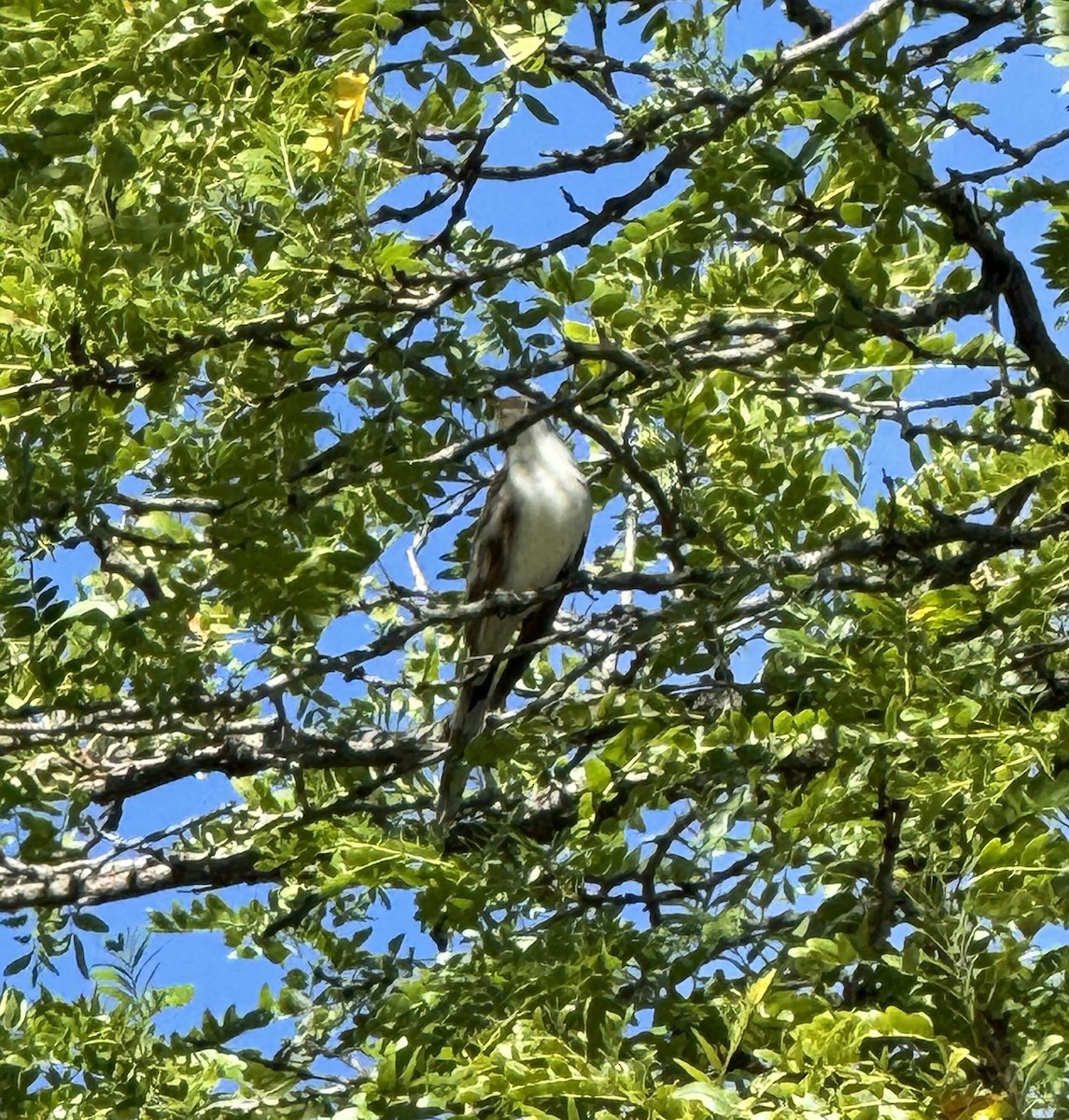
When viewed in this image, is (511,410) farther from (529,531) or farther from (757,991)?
(757,991)

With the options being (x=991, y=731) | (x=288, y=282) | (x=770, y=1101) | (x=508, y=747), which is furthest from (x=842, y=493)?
(x=770, y=1101)

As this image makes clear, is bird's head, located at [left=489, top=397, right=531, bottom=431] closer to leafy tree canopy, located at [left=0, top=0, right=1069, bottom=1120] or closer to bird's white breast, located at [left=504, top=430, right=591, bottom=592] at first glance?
bird's white breast, located at [left=504, top=430, right=591, bottom=592]

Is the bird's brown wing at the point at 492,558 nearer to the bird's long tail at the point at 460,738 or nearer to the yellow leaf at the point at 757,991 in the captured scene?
the bird's long tail at the point at 460,738

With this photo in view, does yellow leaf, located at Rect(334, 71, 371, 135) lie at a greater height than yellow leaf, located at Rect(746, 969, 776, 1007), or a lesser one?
greater

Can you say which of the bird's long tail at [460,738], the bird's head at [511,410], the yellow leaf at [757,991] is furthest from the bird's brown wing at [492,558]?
the yellow leaf at [757,991]

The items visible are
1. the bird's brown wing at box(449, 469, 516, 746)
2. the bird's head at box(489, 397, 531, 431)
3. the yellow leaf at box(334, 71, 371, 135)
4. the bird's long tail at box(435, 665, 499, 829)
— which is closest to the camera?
the yellow leaf at box(334, 71, 371, 135)

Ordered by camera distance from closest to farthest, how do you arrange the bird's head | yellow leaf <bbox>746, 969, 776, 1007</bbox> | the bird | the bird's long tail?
yellow leaf <bbox>746, 969, 776, 1007</bbox>
the bird's long tail
the bird
the bird's head

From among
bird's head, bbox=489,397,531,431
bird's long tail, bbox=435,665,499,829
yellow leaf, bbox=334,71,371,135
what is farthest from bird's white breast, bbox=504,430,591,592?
yellow leaf, bbox=334,71,371,135

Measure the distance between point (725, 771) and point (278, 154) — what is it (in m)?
1.68

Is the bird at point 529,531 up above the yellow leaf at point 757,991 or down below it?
above

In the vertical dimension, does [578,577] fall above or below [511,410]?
below

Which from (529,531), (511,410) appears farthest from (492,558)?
(511,410)

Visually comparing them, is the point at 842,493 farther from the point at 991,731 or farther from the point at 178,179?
the point at 178,179

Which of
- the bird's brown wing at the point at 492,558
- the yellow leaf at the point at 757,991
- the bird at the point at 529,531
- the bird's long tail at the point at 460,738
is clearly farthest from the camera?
the bird's brown wing at the point at 492,558
